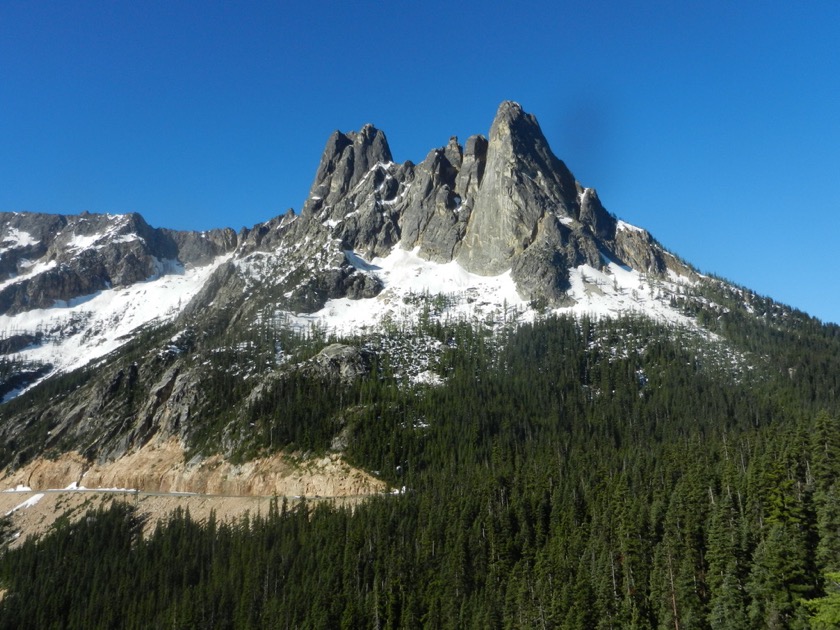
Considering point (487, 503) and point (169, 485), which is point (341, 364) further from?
point (487, 503)

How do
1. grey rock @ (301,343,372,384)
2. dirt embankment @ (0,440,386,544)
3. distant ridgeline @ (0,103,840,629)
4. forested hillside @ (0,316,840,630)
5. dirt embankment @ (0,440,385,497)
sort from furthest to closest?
grey rock @ (301,343,372,384) → dirt embankment @ (0,440,385,497) → dirt embankment @ (0,440,386,544) → distant ridgeline @ (0,103,840,629) → forested hillside @ (0,316,840,630)

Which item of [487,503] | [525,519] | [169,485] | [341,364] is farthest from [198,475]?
[525,519]

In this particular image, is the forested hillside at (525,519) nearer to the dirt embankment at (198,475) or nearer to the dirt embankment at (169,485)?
the dirt embankment at (169,485)

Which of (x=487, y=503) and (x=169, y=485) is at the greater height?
(x=487, y=503)

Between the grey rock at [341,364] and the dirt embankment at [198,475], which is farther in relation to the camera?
the grey rock at [341,364]

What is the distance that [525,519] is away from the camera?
106m

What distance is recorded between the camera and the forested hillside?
229 ft

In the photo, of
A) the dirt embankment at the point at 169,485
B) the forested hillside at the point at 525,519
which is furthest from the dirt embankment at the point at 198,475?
the forested hillside at the point at 525,519

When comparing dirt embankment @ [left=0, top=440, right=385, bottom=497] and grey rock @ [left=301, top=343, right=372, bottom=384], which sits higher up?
grey rock @ [left=301, top=343, right=372, bottom=384]

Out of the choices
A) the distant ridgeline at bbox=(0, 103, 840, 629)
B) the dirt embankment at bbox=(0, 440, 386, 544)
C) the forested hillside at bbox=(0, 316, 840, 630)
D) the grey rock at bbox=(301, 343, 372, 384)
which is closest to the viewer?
the forested hillside at bbox=(0, 316, 840, 630)

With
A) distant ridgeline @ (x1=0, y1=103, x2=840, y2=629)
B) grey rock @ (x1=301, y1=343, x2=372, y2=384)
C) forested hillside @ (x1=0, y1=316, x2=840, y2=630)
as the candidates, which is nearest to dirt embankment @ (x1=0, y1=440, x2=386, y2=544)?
distant ridgeline @ (x1=0, y1=103, x2=840, y2=629)

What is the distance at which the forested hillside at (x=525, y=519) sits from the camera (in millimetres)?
69688

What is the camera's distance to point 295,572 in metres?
107

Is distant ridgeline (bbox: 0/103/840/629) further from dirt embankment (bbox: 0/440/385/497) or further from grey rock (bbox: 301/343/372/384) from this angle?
dirt embankment (bbox: 0/440/385/497)
